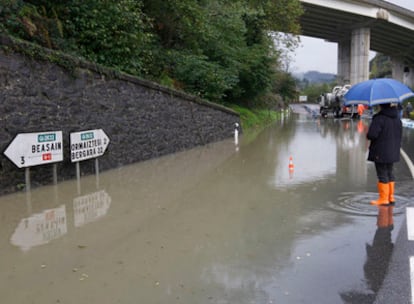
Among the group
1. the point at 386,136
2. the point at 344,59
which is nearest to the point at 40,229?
the point at 386,136

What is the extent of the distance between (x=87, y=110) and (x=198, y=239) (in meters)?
5.68

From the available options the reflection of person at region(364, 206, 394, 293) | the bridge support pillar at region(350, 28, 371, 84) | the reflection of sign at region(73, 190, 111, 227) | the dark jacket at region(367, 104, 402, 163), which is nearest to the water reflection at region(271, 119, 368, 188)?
the dark jacket at region(367, 104, 402, 163)

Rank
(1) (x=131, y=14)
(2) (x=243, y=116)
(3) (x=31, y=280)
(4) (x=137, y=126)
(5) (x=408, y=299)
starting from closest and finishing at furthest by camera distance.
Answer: (5) (x=408, y=299) → (3) (x=31, y=280) → (4) (x=137, y=126) → (1) (x=131, y=14) → (2) (x=243, y=116)

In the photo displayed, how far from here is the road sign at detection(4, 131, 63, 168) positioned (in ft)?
27.0

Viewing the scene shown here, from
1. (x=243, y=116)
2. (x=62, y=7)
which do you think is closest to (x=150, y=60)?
(x=62, y=7)

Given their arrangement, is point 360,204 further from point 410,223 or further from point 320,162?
point 320,162

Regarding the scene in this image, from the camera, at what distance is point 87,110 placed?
1057 cm

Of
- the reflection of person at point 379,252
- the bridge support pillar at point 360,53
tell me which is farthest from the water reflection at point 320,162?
the bridge support pillar at point 360,53

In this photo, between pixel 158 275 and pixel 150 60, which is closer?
pixel 158 275

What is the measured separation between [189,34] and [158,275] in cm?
1699

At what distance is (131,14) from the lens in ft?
45.0

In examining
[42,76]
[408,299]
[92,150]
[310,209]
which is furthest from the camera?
[92,150]

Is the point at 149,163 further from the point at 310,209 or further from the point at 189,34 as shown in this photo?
the point at 189,34

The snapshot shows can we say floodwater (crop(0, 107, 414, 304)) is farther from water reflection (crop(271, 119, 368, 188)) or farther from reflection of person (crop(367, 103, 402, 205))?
reflection of person (crop(367, 103, 402, 205))
